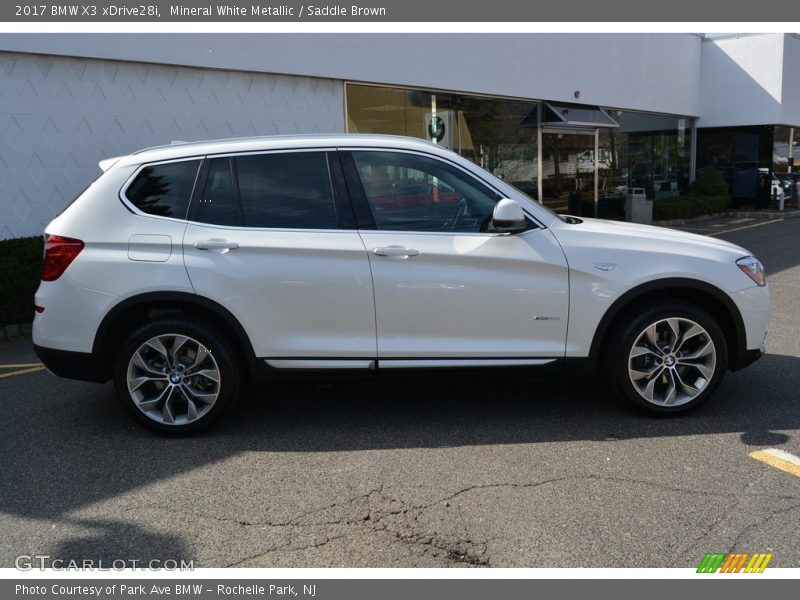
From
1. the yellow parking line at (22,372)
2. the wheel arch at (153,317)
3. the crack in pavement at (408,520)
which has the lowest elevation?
the crack in pavement at (408,520)

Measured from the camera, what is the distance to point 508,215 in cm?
444

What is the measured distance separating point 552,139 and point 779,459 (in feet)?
44.3

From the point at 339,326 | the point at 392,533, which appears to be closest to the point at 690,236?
the point at 339,326

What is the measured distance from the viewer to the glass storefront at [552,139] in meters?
12.8

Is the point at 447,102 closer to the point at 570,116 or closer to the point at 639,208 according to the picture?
the point at 570,116

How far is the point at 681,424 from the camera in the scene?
480cm

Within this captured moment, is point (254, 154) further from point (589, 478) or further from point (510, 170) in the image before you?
point (510, 170)

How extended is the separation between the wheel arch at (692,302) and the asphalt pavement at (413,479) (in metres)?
0.49

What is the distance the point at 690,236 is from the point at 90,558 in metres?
4.23

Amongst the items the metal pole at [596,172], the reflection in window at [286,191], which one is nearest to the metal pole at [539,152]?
the metal pole at [596,172]

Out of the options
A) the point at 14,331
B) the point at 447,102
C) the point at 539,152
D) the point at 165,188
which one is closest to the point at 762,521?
the point at 165,188

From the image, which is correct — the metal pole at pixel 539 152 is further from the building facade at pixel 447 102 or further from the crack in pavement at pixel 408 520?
the crack in pavement at pixel 408 520

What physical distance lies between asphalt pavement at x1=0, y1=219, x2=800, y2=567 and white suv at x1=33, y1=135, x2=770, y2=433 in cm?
33

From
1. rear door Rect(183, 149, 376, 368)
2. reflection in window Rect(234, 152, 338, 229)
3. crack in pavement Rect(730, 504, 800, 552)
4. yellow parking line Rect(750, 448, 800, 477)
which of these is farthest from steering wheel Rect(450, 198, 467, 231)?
crack in pavement Rect(730, 504, 800, 552)
